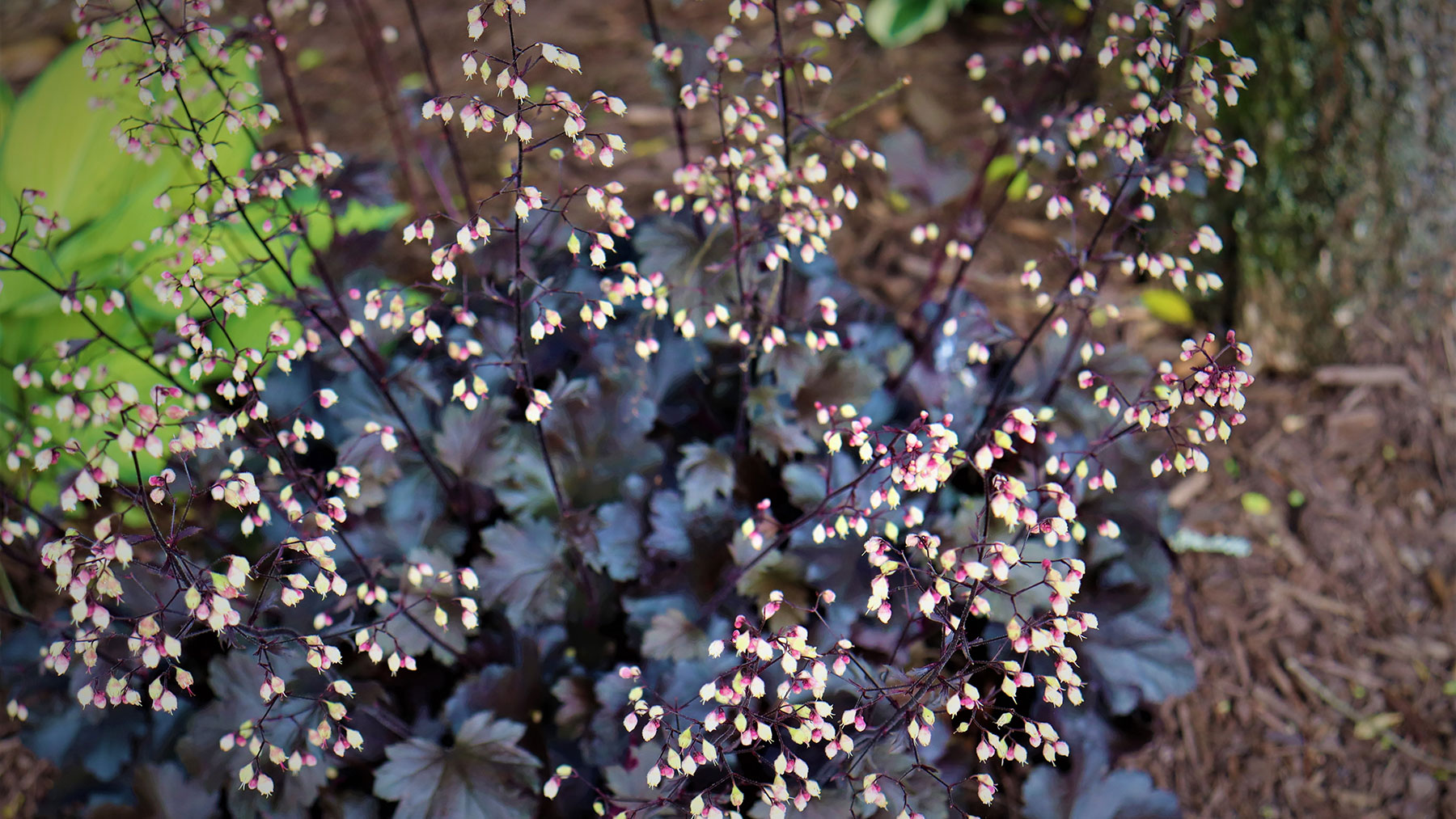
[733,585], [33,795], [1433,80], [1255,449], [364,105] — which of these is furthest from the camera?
[364,105]

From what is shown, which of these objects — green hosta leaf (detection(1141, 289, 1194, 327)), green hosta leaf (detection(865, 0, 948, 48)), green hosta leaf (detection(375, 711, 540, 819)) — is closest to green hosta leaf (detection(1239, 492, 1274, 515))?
green hosta leaf (detection(1141, 289, 1194, 327))

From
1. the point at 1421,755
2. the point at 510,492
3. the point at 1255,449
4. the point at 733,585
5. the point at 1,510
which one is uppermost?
the point at 1,510

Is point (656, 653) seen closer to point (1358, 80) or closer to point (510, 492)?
point (510, 492)

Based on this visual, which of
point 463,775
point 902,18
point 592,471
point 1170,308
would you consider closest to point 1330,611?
point 1170,308

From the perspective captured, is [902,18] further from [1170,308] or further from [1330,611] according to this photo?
[1330,611]

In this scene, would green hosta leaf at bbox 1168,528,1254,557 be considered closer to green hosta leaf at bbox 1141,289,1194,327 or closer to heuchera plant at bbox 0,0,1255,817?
heuchera plant at bbox 0,0,1255,817

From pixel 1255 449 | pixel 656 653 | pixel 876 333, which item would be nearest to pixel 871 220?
pixel 876 333

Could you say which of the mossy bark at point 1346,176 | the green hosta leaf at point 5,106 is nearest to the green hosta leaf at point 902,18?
the mossy bark at point 1346,176
